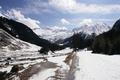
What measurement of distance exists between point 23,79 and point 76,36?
167 m

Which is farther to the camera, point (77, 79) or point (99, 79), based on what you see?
point (77, 79)

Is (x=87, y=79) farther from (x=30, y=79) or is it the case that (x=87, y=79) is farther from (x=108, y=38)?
(x=108, y=38)

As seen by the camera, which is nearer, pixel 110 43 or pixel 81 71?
pixel 81 71

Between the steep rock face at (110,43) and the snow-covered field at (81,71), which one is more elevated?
the steep rock face at (110,43)

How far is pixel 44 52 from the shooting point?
195625 millimetres

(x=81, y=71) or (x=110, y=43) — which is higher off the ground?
(x=110, y=43)

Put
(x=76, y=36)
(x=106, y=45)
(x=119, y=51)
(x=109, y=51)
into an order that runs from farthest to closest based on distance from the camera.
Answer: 1. (x=76, y=36)
2. (x=106, y=45)
3. (x=109, y=51)
4. (x=119, y=51)

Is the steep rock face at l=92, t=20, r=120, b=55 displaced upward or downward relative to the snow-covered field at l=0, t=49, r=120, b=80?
upward

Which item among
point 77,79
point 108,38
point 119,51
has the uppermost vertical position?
point 108,38

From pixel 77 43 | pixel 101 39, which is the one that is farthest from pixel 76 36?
pixel 101 39

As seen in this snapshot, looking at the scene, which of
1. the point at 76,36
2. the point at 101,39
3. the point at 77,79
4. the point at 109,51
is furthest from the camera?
the point at 76,36

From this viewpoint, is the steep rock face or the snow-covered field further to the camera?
the steep rock face

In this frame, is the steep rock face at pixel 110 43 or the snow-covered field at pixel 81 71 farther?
the steep rock face at pixel 110 43

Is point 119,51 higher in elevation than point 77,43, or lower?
lower
